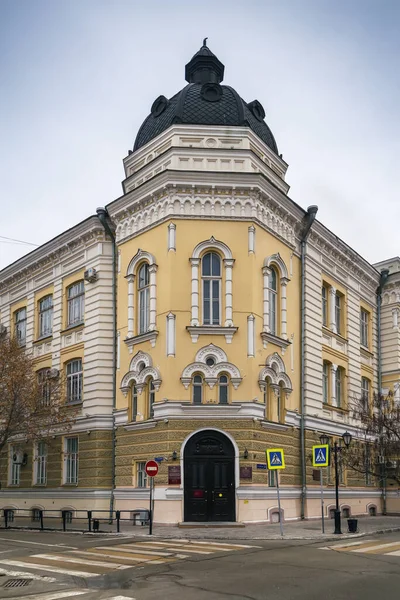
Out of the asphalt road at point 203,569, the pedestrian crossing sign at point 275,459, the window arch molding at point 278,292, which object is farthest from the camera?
the window arch molding at point 278,292

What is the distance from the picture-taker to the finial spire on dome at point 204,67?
34300 mm

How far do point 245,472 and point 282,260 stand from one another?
29.4 ft

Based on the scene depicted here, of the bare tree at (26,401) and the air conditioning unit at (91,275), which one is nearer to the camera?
the bare tree at (26,401)

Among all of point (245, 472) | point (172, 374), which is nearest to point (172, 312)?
point (172, 374)

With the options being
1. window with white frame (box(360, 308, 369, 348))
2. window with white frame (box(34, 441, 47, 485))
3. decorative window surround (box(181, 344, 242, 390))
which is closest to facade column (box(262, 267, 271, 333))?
decorative window surround (box(181, 344, 242, 390))

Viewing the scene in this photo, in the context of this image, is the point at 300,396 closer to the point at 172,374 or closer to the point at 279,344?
the point at 279,344

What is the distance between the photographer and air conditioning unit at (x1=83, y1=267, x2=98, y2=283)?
104 feet

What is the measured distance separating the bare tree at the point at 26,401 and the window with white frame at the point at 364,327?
1585 centimetres

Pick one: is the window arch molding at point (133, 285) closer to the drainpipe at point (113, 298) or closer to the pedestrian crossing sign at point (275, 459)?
the drainpipe at point (113, 298)

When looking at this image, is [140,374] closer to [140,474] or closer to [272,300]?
[140,474]

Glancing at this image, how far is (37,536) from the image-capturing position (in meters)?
24.1

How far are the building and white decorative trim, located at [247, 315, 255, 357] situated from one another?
5cm

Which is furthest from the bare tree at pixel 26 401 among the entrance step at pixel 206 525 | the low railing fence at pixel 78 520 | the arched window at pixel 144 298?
the entrance step at pixel 206 525

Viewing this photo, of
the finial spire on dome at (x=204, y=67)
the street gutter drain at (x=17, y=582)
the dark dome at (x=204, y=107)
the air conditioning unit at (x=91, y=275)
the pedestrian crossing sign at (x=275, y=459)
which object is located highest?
the finial spire on dome at (x=204, y=67)
